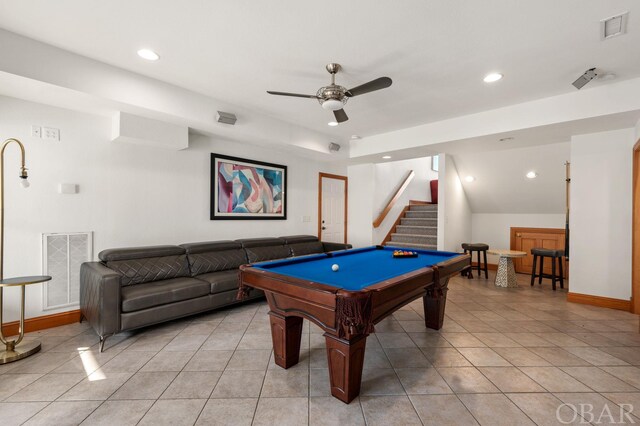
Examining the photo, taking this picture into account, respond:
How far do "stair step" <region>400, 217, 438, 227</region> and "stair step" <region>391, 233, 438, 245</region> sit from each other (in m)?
0.54

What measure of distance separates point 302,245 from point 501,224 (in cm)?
450

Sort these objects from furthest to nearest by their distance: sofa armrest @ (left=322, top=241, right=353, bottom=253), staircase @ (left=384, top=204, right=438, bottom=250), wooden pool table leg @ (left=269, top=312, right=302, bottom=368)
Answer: staircase @ (left=384, top=204, right=438, bottom=250), sofa armrest @ (left=322, top=241, right=353, bottom=253), wooden pool table leg @ (left=269, top=312, right=302, bottom=368)

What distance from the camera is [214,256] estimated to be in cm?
403

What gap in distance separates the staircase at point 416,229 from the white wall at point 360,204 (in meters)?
0.68

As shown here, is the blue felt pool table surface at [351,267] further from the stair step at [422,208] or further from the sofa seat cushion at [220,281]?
the stair step at [422,208]

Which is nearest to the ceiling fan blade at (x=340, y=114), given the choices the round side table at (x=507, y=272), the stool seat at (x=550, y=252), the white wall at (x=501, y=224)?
the round side table at (x=507, y=272)

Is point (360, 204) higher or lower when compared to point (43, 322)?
higher

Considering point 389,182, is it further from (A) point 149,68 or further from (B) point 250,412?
(B) point 250,412

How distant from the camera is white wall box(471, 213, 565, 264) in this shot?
5.85 metres

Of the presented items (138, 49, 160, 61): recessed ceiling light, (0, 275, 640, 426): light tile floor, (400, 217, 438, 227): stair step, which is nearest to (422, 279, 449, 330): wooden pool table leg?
(0, 275, 640, 426): light tile floor

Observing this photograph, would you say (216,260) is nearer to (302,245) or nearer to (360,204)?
(302,245)

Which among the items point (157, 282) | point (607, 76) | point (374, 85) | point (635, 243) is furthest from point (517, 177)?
point (157, 282)

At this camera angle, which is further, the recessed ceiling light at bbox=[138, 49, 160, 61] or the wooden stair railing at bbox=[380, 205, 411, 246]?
the wooden stair railing at bbox=[380, 205, 411, 246]

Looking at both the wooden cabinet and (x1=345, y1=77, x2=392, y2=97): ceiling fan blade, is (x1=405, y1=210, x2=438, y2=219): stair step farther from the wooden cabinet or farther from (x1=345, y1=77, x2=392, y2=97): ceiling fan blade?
(x1=345, y1=77, x2=392, y2=97): ceiling fan blade
